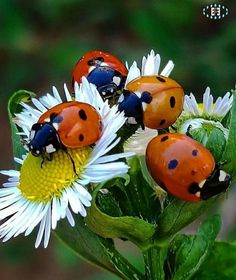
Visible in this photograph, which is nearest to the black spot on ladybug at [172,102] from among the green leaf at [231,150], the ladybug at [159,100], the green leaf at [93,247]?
the ladybug at [159,100]

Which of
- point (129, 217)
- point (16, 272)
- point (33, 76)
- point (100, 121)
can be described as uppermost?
point (100, 121)

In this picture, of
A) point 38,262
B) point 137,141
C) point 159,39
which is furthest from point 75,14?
point 137,141

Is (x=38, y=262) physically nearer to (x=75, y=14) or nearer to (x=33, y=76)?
(x=33, y=76)

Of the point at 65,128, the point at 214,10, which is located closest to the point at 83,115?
the point at 65,128

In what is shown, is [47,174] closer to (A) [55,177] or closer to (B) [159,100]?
(A) [55,177]

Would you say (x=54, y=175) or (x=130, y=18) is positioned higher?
(x=54, y=175)

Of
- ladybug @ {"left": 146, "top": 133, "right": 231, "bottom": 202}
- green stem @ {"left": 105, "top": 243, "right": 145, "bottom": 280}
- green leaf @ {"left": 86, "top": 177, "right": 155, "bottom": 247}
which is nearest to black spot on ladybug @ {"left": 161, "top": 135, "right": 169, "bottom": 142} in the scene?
ladybug @ {"left": 146, "top": 133, "right": 231, "bottom": 202}
